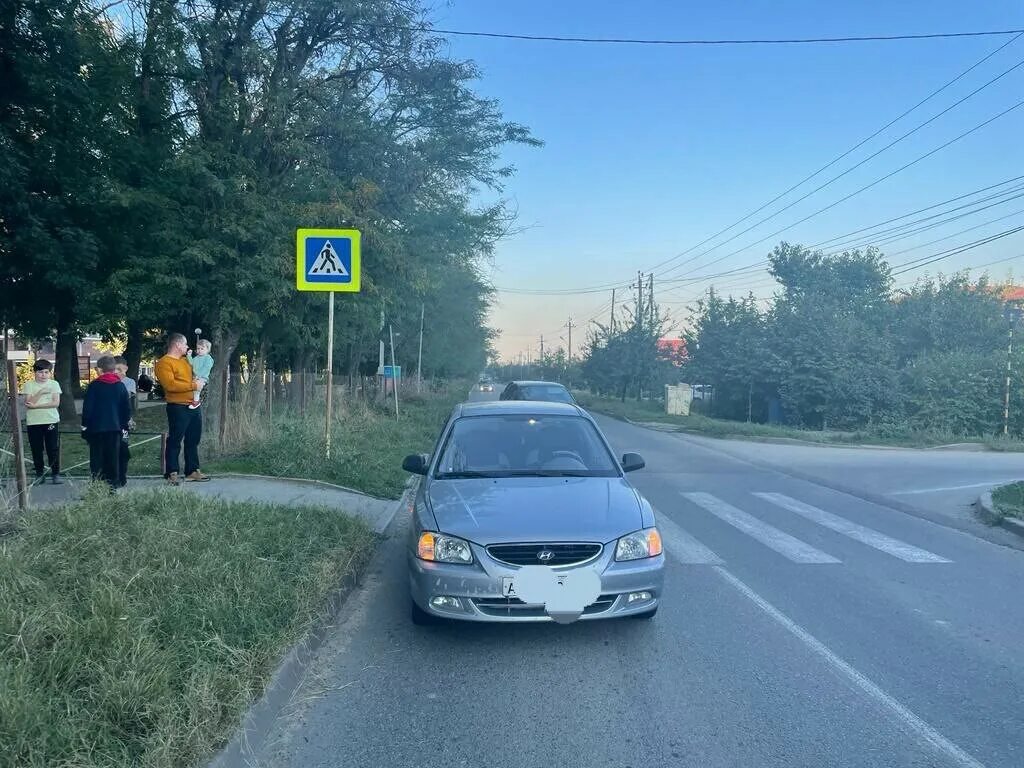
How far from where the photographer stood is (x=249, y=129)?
13211 millimetres

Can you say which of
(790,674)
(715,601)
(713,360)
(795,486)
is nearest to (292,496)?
(715,601)

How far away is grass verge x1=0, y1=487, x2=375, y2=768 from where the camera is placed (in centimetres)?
339

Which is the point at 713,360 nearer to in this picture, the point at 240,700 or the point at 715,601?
the point at 715,601

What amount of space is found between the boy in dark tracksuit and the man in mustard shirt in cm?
74

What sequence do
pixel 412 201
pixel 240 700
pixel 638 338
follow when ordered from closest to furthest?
pixel 240 700, pixel 412 201, pixel 638 338

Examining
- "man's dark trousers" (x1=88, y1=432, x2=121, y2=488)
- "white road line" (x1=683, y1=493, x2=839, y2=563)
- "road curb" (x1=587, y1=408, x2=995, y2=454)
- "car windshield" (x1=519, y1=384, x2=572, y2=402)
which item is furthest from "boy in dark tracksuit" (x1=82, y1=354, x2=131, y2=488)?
"road curb" (x1=587, y1=408, x2=995, y2=454)

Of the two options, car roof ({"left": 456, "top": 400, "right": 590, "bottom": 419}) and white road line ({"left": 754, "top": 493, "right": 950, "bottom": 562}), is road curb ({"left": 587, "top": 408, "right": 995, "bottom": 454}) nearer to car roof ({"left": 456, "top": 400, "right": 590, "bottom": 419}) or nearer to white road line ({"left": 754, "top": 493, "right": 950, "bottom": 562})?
white road line ({"left": 754, "top": 493, "right": 950, "bottom": 562})

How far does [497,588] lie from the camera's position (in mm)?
4840

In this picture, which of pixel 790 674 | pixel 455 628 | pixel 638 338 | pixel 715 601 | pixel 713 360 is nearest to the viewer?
pixel 790 674

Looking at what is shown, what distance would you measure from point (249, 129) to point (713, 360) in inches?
1132

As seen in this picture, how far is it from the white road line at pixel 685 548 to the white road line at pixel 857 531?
6.31 ft

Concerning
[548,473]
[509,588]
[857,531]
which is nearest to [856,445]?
[857,531]

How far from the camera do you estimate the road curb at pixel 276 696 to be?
11.6 feet

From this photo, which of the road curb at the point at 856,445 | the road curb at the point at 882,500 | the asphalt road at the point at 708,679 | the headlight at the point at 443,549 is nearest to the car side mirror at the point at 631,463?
the asphalt road at the point at 708,679
